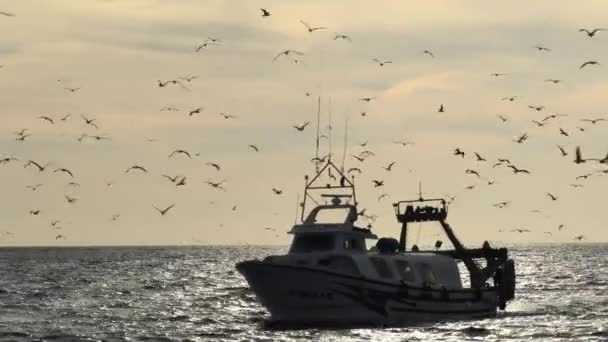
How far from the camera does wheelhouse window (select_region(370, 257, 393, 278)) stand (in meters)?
57.0

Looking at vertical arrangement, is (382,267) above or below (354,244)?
below

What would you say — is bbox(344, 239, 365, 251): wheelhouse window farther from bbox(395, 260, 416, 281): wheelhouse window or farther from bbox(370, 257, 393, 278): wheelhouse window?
bbox(395, 260, 416, 281): wheelhouse window

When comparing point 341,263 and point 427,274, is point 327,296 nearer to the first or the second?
point 341,263

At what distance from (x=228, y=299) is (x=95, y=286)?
20.0 m

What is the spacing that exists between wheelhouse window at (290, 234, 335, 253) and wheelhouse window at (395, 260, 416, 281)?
3.84m

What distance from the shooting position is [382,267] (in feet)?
188

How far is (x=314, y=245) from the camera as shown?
2218 inches

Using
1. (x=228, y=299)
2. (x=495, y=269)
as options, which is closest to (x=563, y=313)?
(x=495, y=269)

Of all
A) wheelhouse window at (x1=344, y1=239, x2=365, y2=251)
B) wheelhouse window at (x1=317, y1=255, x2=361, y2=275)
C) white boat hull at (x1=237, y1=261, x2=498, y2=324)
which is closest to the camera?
white boat hull at (x1=237, y1=261, x2=498, y2=324)

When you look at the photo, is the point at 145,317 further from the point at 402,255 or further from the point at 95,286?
the point at 95,286

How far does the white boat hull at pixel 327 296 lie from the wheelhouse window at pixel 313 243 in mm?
2430

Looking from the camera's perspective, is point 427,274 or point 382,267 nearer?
point 382,267

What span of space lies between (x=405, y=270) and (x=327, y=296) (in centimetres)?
628

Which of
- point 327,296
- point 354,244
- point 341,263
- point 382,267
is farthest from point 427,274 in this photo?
point 327,296
